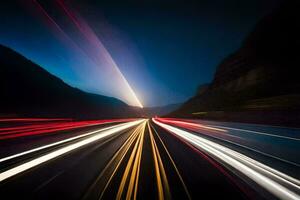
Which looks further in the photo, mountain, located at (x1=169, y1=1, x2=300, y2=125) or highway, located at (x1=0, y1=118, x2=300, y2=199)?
mountain, located at (x1=169, y1=1, x2=300, y2=125)

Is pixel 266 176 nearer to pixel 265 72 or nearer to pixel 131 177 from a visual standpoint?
pixel 131 177

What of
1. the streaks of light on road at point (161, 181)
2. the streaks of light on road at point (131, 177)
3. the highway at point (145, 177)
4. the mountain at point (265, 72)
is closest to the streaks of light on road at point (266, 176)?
the highway at point (145, 177)

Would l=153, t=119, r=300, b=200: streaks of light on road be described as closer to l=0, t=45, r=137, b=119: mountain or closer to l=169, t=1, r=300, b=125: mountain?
l=169, t=1, r=300, b=125: mountain

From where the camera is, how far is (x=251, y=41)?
107062 millimetres

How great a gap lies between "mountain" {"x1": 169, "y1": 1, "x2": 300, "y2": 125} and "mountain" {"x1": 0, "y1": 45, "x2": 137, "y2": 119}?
47.9m

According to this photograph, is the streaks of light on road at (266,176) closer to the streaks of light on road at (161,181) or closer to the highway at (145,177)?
the highway at (145,177)

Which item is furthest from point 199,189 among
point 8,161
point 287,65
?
point 287,65

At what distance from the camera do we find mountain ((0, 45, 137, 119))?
73.3 metres

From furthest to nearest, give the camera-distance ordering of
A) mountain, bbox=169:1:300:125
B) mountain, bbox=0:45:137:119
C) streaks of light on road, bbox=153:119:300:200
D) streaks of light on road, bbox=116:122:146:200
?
mountain, bbox=0:45:137:119, mountain, bbox=169:1:300:125, streaks of light on road, bbox=153:119:300:200, streaks of light on road, bbox=116:122:146:200

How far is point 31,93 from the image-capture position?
86.2 metres

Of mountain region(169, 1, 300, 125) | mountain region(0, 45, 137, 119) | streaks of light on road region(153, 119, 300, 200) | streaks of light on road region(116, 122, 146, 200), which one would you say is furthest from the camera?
mountain region(0, 45, 137, 119)

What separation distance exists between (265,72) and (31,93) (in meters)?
77.0

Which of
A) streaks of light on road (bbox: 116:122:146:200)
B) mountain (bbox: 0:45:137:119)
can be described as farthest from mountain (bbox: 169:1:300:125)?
mountain (bbox: 0:45:137:119)

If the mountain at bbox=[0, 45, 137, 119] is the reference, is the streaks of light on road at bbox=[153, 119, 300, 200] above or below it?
below
